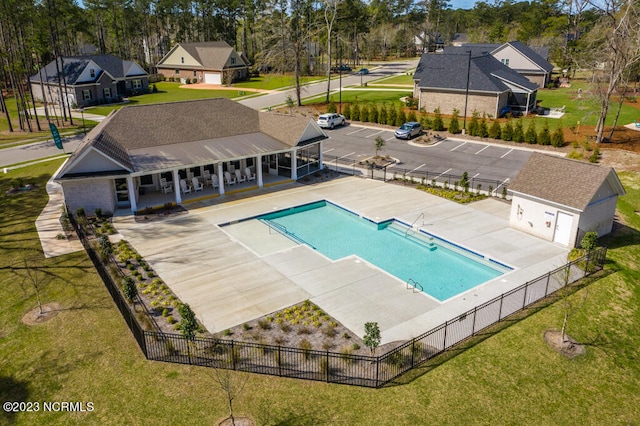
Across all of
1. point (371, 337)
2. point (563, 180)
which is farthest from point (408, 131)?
point (371, 337)

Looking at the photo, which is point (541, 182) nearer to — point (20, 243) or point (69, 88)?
point (20, 243)

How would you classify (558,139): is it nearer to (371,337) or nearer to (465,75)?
(465,75)

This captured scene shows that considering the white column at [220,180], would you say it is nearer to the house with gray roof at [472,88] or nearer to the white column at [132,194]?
the white column at [132,194]

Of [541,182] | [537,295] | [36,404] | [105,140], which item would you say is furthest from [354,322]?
[105,140]

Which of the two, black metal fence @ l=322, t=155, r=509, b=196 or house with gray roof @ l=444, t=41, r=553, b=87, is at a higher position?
house with gray roof @ l=444, t=41, r=553, b=87

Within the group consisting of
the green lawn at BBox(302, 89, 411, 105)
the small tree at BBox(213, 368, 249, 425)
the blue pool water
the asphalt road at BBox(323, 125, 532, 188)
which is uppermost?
the green lawn at BBox(302, 89, 411, 105)

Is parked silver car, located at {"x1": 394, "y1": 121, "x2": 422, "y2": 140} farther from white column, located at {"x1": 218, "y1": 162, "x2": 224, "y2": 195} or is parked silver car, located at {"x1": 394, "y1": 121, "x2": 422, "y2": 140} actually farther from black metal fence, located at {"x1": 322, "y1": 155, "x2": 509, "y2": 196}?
white column, located at {"x1": 218, "y1": 162, "x2": 224, "y2": 195}

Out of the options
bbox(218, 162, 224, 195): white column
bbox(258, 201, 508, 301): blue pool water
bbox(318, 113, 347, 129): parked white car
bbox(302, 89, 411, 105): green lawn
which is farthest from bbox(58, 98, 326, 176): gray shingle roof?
bbox(302, 89, 411, 105): green lawn
